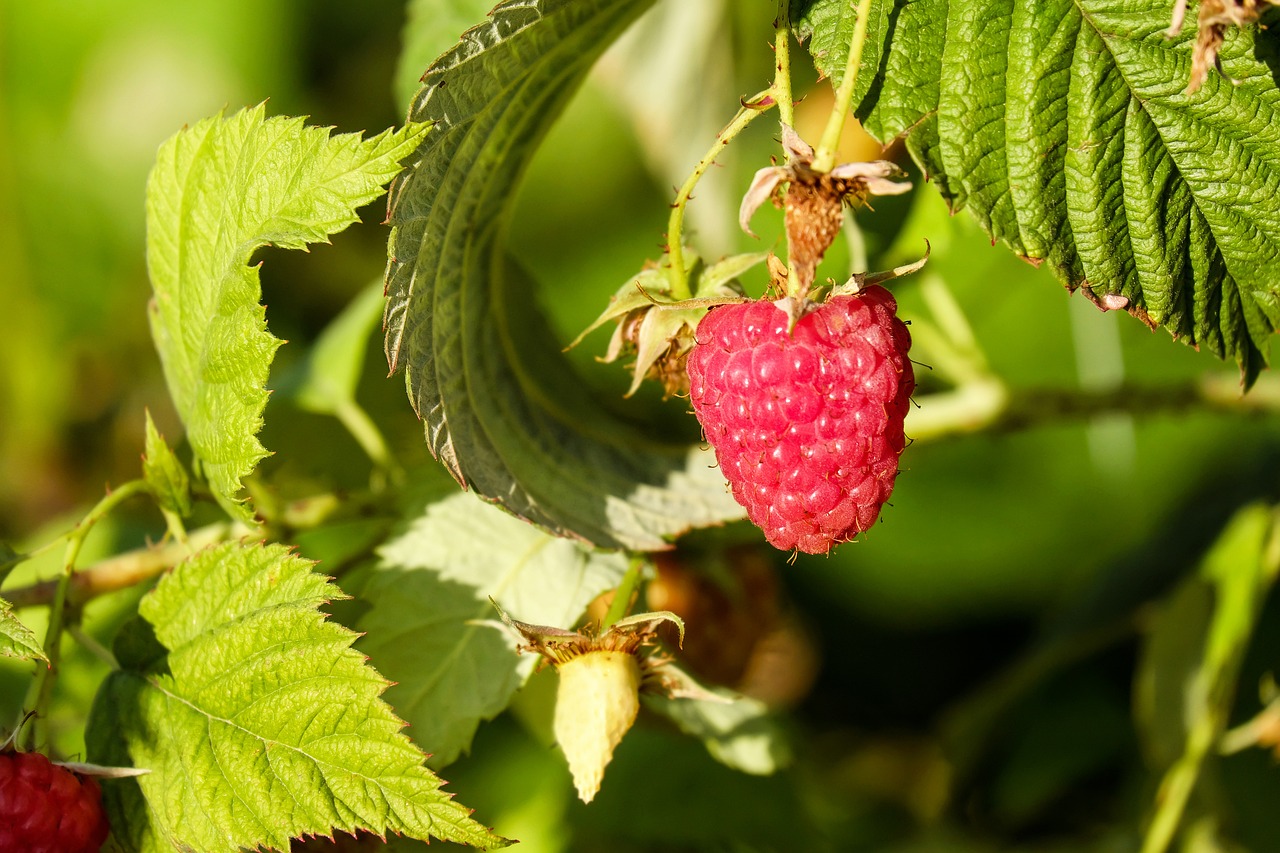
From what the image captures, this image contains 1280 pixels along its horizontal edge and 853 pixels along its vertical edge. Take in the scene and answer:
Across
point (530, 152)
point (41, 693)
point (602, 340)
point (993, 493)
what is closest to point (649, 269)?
point (530, 152)

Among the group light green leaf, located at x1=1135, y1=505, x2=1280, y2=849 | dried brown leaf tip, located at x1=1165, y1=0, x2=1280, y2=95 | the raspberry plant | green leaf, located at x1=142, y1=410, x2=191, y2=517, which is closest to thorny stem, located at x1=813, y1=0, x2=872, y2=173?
→ the raspberry plant

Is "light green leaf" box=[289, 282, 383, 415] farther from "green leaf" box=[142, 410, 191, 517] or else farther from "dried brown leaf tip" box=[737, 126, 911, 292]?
"dried brown leaf tip" box=[737, 126, 911, 292]

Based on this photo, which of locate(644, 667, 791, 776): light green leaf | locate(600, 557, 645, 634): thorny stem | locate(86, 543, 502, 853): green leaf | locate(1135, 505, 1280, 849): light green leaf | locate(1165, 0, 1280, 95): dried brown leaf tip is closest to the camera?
locate(1165, 0, 1280, 95): dried brown leaf tip

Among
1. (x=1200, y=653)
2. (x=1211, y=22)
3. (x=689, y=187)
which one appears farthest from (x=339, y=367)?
(x=1200, y=653)

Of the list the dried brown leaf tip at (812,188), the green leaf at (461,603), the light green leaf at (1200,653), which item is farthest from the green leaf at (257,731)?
the light green leaf at (1200,653)

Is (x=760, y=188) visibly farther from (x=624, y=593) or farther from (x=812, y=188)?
(x=624, y=593)

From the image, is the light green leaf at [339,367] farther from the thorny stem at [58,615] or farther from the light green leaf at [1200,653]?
the light green leaf at [1200,653]
